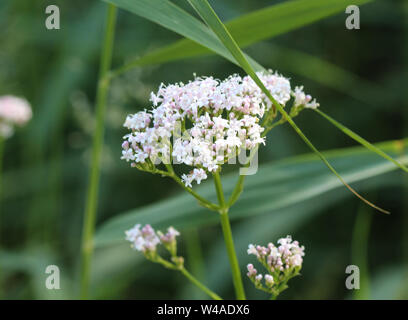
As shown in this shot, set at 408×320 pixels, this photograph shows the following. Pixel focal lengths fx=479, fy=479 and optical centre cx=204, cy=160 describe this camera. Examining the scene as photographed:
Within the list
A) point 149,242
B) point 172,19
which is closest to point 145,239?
point 149,242

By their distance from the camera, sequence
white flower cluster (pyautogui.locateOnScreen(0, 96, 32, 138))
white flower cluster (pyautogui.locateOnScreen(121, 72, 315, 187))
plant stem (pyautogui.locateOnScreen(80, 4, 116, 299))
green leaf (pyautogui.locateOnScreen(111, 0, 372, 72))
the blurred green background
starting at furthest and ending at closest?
the blurred green background
white flower cluster (pyautogui.locateOnScreen(0, 96, 32, 138))
plant stem (pyautogui.locateOnScreen(80, 4, 116, 299))
green leaf (pyautogui.locateOnScreen(111, 0, 372, 72))
white flower cluster (pyautogui.locateOnScreen(121, 72, 315, 187))

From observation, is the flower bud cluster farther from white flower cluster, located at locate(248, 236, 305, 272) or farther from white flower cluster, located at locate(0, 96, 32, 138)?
white flower cluster, located at locate(0, 96, 32, 138)

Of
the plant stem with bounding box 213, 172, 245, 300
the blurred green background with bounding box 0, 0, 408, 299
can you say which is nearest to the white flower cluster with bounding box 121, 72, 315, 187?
the plant stem with bounding box 213, 172, 245, 300

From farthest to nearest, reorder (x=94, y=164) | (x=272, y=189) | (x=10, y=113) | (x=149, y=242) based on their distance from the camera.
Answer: (x=10, y=113), (x=94, y=164), (x=272, y=189), (x=149, y=242)

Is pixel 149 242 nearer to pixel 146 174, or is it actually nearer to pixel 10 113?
pixel 10 113

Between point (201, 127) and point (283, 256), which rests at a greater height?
point (201, 127)
